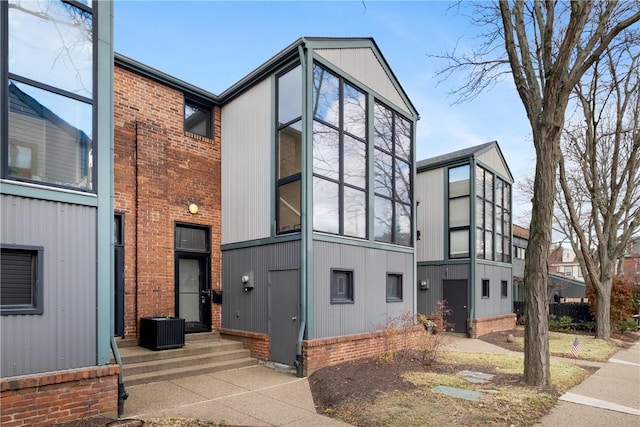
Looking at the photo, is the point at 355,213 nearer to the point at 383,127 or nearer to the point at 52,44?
the point at 383,127

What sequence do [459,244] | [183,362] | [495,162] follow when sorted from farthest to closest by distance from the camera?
[495,162]
[459,244]
[183,362]

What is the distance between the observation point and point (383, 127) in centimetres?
1095

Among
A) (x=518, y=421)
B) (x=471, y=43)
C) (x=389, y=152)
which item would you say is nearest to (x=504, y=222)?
(x=389, y=152)

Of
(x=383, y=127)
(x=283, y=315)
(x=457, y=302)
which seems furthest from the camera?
(x=457, y=302)

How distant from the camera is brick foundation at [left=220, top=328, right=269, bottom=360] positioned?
29.0 ft

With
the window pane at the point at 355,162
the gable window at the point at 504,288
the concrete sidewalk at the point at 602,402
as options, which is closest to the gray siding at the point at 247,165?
the window pane at the point at 355,162

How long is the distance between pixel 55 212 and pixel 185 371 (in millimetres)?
3879

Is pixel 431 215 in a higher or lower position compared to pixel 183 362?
higher

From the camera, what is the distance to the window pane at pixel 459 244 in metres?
15.1

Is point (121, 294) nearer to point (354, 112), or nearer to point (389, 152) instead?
point (354, 112)

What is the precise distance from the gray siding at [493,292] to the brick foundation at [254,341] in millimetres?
8822

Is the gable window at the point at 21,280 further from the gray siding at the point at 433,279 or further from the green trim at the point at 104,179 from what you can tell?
the gray siding at the point at 433,279

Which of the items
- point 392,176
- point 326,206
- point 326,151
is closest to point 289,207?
point 326,206

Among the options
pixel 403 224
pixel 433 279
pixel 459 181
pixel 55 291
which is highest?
pixel 459 181
